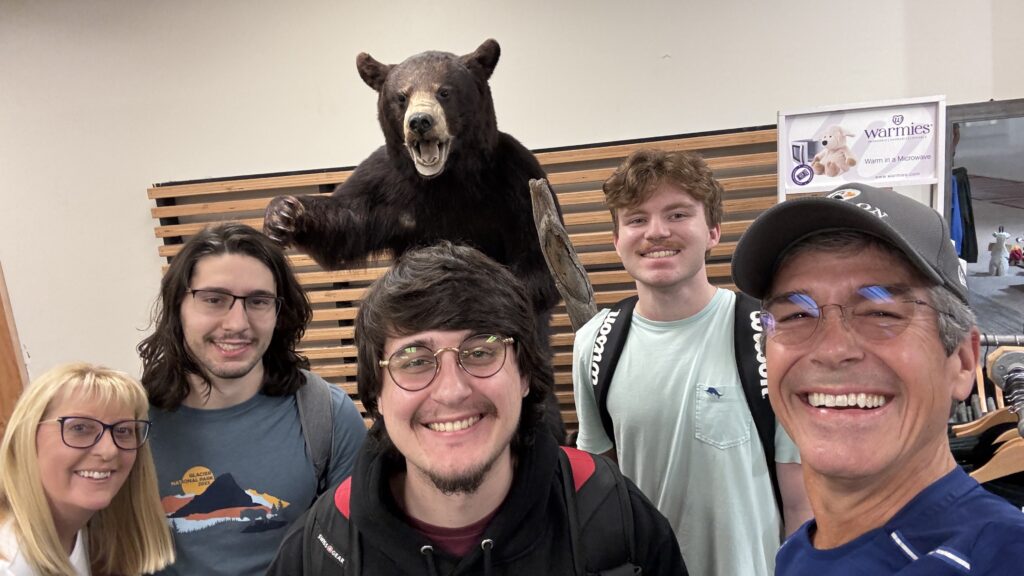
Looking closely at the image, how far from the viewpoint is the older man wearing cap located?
29.5 inches

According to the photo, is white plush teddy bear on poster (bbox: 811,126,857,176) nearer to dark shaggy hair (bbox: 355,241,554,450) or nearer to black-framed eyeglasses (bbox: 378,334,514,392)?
dark shaggy hair (bbox: 355,241,554,450)

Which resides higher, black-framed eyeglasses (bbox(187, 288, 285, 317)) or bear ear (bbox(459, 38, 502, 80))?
bear ear (bbox(459, 38, 502, 80))

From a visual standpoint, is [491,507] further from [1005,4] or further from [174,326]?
[1005,4]

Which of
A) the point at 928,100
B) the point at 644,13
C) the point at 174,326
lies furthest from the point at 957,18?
the point at 174,326

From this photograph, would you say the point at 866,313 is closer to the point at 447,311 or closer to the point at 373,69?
the point at 447,311

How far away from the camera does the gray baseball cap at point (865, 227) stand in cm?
76

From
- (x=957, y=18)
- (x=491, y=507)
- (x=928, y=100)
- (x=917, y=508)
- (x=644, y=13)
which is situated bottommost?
(x=491, y=507)

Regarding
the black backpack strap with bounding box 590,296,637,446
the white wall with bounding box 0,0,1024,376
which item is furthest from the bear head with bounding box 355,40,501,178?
the white wall with bounding box 0,0,1024,376

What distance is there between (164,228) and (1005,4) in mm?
5298

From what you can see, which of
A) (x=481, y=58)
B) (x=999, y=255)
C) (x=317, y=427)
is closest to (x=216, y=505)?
(x=317, y=427)

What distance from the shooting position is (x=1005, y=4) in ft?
10.1

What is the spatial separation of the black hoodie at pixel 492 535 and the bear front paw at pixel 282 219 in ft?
2.74

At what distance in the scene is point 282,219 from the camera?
1687 mm

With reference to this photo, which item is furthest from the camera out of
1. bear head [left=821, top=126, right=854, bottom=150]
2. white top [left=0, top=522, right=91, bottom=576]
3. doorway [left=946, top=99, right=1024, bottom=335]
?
bear head [left=821, top=126, right=854, bottom=150]
